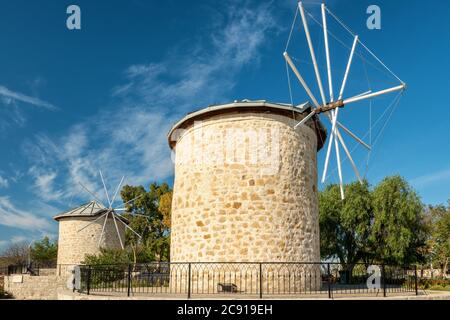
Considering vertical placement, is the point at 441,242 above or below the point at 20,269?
above

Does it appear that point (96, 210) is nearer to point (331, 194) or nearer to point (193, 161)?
point (331, 194)

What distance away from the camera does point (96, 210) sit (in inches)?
1264

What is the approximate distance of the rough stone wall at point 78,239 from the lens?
30.1m

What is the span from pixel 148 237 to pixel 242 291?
26.4 metres

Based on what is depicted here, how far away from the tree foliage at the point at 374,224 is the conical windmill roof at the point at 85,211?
18.3 m

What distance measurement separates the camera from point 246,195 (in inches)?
495

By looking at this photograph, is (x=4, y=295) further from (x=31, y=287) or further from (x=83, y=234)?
(x=83, y=234)

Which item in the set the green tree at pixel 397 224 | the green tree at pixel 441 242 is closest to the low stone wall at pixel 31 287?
the green tree at pixel 397 224

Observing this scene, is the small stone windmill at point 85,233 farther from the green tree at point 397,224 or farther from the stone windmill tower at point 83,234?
the green tree at point 397,224

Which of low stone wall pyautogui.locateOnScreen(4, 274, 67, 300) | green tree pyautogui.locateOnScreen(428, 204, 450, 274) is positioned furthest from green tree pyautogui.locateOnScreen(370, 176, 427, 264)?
low stone wall pyautogui.locateOnScreen(4, 274, 67, 300)

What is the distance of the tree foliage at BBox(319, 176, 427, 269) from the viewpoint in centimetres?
2197

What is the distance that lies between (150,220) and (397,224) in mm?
23750

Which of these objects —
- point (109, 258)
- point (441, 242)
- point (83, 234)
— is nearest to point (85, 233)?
point (83, 234)
